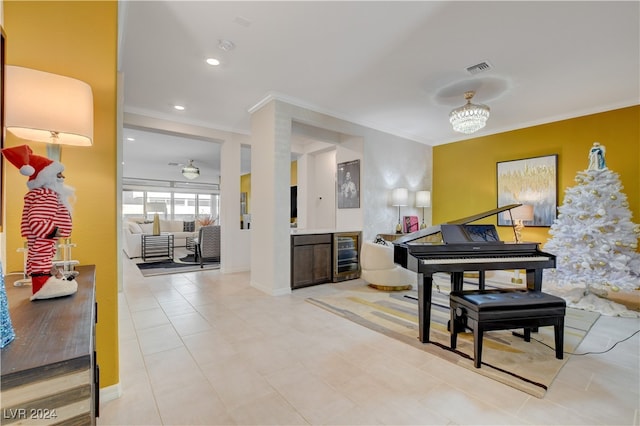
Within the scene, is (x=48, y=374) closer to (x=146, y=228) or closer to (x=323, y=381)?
(x=323, y=381)

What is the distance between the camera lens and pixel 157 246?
25.1 ft

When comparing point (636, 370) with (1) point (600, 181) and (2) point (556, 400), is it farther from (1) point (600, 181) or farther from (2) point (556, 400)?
(1) point (600, 181)

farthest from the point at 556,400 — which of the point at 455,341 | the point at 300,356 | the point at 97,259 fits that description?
the point at 97,259

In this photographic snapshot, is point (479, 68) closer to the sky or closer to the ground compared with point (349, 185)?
closer to the sky

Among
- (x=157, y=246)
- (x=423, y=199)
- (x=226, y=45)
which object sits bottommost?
(x=157, y=246)

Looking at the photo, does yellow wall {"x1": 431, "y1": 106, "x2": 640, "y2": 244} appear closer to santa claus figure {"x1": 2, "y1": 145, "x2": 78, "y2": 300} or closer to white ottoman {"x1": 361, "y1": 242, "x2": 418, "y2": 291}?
white ottoman {"x1": 361, "y1": 242, "x2": 418, "y2": 291}

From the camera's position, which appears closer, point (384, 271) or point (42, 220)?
point (42, 220)

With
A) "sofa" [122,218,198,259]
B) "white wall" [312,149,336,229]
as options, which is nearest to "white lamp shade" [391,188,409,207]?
"white wall" [312,149,336,229]

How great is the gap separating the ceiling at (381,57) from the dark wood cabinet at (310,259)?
6.54 ft

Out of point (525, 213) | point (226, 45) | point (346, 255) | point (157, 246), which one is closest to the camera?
point (226, 45)

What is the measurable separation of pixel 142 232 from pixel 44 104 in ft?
26.1

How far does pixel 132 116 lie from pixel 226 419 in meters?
4.53

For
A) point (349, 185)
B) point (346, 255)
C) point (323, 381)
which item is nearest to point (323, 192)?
point (349, 185)

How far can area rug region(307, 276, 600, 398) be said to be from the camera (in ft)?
6.64
